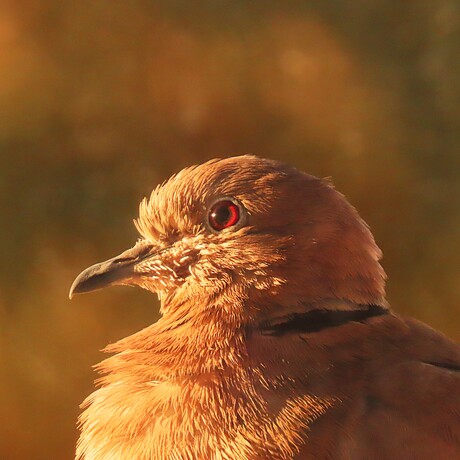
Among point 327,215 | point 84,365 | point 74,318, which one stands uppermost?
point 327,215

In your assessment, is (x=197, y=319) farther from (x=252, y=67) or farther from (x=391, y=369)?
(x=252, y=67)

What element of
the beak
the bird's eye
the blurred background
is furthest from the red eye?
the blurred background

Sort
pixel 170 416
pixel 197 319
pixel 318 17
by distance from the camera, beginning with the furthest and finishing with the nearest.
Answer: pixel 318 17, pixel 197 319, pixel 170 416

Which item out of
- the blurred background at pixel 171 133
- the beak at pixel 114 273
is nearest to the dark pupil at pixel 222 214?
the beak at pixel 114 273

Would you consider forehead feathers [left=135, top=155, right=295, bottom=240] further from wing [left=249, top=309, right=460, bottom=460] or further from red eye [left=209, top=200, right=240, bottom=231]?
wing [left=249, top=309, right=460, bottom=460]

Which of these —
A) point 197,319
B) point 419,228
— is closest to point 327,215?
point 197,319

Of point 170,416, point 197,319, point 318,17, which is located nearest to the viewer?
point 170,416

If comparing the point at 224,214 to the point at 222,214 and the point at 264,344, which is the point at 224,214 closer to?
the point at 222,214

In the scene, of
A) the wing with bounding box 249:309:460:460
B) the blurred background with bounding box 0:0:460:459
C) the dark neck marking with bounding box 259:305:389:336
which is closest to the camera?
the wing with bounding box 249:309:460:460
